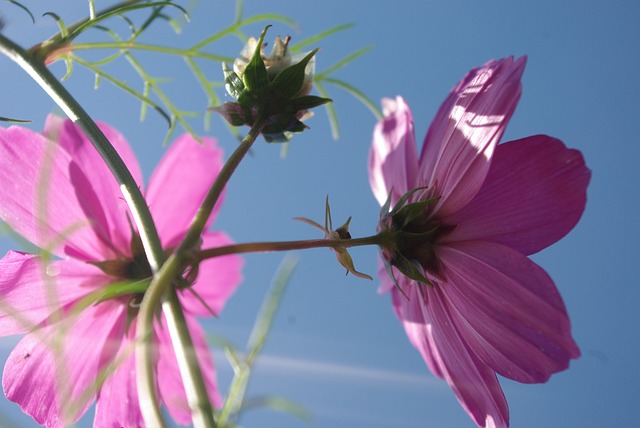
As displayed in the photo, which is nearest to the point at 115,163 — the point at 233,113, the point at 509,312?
the point at 233,113

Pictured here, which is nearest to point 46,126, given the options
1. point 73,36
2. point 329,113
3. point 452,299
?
point 73,36

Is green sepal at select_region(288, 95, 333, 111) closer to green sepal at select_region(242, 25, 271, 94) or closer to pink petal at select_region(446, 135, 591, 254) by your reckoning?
green sepal at select_region(242, 25, 271, 94)

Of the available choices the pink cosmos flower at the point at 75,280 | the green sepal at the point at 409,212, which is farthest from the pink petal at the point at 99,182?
the green sepal at the point at 409,212

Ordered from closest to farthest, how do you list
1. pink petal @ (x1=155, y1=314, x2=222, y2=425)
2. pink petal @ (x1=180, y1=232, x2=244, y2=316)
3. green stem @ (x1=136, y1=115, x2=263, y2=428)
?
green stem @ (x1=136, y1=115, x2=263, y2=428)
pink petal @ (x1=155, y1=314, x2=222, y2=425)
pink petal @ (x1=180, y1=232, x2=244, y2=316)

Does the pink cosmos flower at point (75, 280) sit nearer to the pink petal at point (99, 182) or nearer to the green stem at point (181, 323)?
the pink petal at point (99, 182)

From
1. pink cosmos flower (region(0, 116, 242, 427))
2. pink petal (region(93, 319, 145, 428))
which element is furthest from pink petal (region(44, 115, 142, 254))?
pink petal (region(93, 319, 145, 428))

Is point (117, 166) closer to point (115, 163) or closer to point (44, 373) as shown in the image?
point (115, 163)

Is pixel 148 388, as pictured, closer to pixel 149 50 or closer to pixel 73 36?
pixel 73 36
